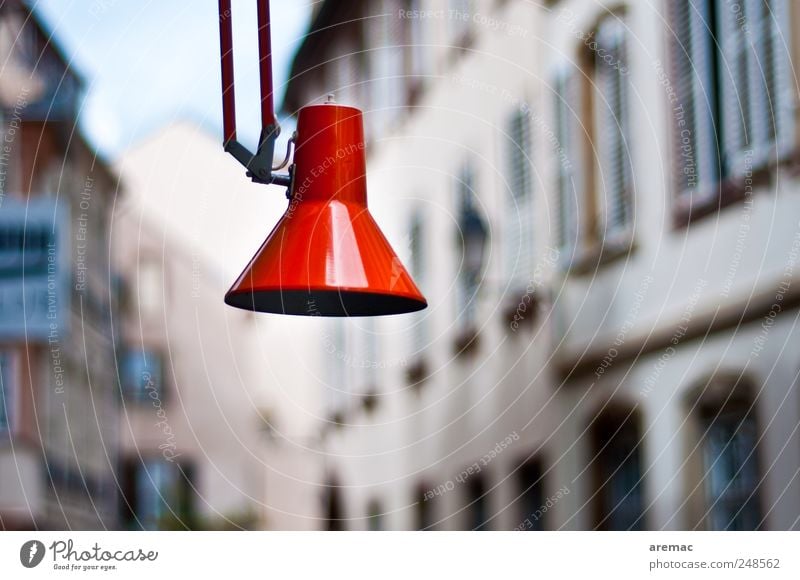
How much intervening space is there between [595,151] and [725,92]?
2.32ft

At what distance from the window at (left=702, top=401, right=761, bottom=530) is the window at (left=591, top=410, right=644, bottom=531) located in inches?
11.4

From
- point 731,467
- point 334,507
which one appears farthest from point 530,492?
point 334,507

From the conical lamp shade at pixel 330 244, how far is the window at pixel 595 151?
2611 millimetres

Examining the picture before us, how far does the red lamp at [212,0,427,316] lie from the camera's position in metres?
2.05

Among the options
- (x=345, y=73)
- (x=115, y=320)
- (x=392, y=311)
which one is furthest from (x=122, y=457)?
(x=392, y=311)

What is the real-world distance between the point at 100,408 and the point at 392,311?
520 centimetres

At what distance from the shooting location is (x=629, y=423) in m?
4.82

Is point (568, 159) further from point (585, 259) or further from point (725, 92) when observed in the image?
point (725, 92)

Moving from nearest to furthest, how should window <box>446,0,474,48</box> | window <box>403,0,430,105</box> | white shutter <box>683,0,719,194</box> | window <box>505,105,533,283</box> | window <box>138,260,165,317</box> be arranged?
white shutter <box>683,0,719,194</box>, window <box>505,105,533,283</box>, window <box>446,0,474,48</box>, window <box>403,0,430,105</box>, window <box>138,260,165,317</box>

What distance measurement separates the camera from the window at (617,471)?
464 cm

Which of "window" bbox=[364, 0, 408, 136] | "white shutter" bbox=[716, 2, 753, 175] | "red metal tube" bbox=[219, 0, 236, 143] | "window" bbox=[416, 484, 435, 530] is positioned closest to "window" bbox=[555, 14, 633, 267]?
"white shutter" bbox=[716, 2, 753, 175]

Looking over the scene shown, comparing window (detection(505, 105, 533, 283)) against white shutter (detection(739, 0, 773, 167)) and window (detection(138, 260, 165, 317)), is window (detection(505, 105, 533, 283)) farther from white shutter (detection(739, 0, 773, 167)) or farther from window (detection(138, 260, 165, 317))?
window (detection(138, 260, 165, 317))

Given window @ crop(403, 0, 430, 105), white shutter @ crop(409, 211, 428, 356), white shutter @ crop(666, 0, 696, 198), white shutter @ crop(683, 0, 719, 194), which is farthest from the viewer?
window @ crop(403, 0, 430, 105)
